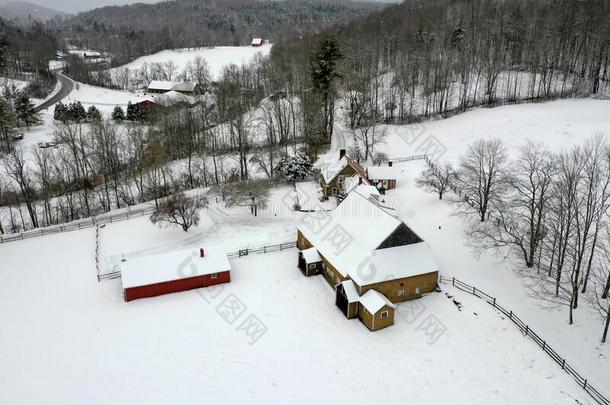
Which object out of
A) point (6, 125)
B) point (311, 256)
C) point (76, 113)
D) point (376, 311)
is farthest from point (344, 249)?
point (76, 113)

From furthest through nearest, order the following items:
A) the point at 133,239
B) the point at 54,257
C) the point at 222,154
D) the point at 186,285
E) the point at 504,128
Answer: the point at 222,154 → the point at 504,128 → the point at 133,239 → the point at 54,257 → the point at 186,285

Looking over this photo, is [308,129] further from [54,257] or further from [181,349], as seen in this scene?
[181,349]

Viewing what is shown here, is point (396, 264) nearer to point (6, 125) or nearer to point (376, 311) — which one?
point (376, 311)

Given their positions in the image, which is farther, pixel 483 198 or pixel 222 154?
pixel 222 154

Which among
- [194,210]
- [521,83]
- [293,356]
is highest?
[521,83]

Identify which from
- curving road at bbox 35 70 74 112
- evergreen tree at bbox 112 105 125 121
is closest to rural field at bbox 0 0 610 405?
evergreen tree at bbox 112 105 125 121

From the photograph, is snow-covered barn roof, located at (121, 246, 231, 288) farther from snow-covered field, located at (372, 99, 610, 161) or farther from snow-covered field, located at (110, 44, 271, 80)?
snow-covered field, located at (110, 44, 271, 80)

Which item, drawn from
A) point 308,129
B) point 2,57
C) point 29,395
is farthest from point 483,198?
point 2,57
